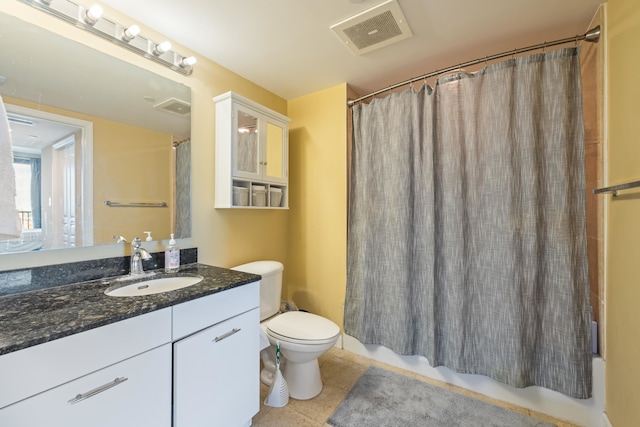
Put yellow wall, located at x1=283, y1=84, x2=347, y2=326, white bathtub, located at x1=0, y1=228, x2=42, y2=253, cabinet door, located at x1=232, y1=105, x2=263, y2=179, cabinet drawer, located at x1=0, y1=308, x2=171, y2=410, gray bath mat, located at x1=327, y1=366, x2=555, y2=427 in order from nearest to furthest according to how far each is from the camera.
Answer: cabinet drawer, located at x1=0, y1=308, x2=171, y2=410
white bathtub, located at x1=0, y1=228, x2=42, y2=253
gray bath mat, located at x1=327, y1=366, x2=555, y2=427
cabinet door, located at x1=232, y1=105, x2=263, y2=179
yellow wall, located at x1=283, y1=84, x2=347, y2=326

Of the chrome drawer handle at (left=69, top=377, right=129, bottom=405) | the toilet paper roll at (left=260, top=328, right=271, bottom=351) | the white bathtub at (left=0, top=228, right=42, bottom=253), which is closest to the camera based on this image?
the chrome drawer handle at (left=69, top=377, right=129, bottom=405)

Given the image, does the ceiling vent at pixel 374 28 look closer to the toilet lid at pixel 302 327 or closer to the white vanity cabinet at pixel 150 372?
the white vanity cabinet at pixel 150 372

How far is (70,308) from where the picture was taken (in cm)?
93

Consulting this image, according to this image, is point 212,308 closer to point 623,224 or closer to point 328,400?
point 328,400

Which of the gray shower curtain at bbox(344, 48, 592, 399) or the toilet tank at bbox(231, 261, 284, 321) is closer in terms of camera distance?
the gray shower curtain at bbox(344, 48, 592, 399)

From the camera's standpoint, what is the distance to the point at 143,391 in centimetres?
94

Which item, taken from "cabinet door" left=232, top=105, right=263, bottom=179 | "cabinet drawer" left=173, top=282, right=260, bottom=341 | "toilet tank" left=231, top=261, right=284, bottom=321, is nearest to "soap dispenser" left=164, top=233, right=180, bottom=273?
"toilet tank" left=231, top=261, right=284, bottom=321

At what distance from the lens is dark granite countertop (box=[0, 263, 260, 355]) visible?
74 centimetres

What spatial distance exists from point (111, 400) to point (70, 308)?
35 centimetres

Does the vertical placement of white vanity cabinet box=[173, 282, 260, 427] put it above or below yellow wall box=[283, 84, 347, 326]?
below

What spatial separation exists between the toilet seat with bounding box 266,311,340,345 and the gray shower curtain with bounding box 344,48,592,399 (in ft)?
1.55

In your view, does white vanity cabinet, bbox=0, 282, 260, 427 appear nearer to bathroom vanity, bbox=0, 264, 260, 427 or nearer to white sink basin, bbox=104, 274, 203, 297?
bathroom vanity, bbox=0, 264, 260, 427

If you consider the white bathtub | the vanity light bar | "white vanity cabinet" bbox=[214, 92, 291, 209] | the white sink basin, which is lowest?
the white sink basin

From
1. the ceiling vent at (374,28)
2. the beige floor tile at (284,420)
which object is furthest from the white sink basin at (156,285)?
the ceiling vent at (374,28)
